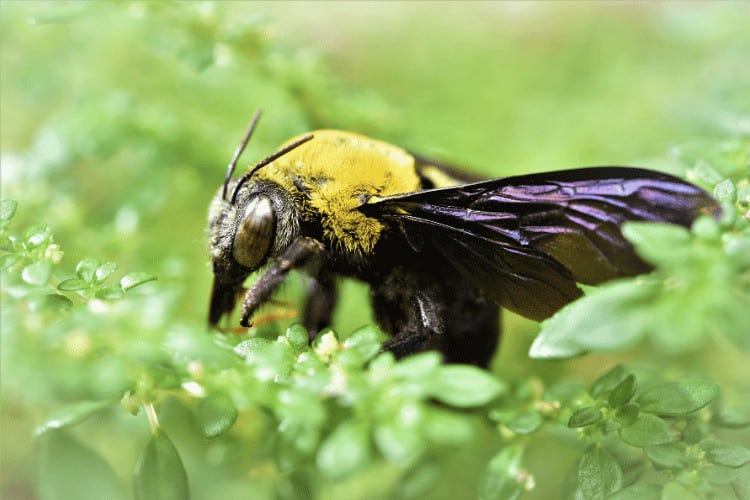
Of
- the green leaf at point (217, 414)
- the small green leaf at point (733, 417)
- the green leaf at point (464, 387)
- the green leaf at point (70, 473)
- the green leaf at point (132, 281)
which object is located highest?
the green leaf at point (464, 387)

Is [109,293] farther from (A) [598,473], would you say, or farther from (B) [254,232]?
(A) [598,473]

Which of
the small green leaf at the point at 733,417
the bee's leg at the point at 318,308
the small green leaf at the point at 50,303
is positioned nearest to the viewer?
the small green leaf at the point at 50,303

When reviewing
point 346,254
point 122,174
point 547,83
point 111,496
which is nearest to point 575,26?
point 547,83

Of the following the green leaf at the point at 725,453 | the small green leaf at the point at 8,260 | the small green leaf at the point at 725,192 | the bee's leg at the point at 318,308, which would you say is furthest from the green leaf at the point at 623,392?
the small green leaf at the point at 8,260

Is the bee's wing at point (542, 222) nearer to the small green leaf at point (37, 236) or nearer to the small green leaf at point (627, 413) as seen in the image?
the small green leaf at point (627, 413)

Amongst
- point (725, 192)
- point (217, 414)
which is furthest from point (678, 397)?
point (217, 414)
